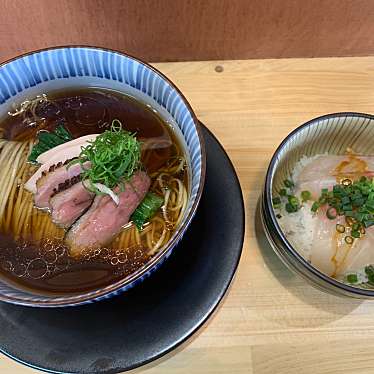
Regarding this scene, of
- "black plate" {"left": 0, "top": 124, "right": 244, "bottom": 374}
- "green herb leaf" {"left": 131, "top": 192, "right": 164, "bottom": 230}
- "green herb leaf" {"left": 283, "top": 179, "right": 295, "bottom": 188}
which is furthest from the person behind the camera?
"green herb leaf" {"left": 283, "top": 179, "right": 295, "bottom": 188}

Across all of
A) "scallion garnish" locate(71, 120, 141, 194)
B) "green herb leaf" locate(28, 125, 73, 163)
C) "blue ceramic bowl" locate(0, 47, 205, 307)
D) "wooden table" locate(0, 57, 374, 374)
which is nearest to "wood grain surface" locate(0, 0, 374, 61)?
"wooden table" locate(0, 57, 374, 374)

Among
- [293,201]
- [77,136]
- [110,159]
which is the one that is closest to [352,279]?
[293,201]

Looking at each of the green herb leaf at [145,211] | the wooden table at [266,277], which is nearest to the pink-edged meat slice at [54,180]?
the green herb leaf at [145,211]

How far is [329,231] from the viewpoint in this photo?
1.29 m

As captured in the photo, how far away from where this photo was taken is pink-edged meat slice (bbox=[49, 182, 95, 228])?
3.72 feet

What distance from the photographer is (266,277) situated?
4.32ft

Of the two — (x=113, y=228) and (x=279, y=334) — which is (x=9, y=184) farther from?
(x=279, y=334)

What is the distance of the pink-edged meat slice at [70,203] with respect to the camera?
3.72 feet

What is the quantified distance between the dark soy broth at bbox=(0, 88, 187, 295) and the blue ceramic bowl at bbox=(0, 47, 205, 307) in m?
0.04

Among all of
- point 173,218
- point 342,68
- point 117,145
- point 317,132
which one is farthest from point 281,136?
point 117,145

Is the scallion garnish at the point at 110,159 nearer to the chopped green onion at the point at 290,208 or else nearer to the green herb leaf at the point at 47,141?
the green herb leaf at the point at 47,141

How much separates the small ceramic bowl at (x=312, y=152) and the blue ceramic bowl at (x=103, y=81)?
239 millimetres

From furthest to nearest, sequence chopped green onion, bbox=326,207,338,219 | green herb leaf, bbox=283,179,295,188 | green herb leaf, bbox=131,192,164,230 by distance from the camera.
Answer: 1. green herb leaf, bbox=283,179,295,188
2. chopped green onion, bbox=326,207,338,219
3. green herb leaf, bbox=131,192,164,230

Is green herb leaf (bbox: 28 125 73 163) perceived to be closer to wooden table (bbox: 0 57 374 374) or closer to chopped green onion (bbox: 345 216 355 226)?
wooden table (bbox: 0 57 374 374)
